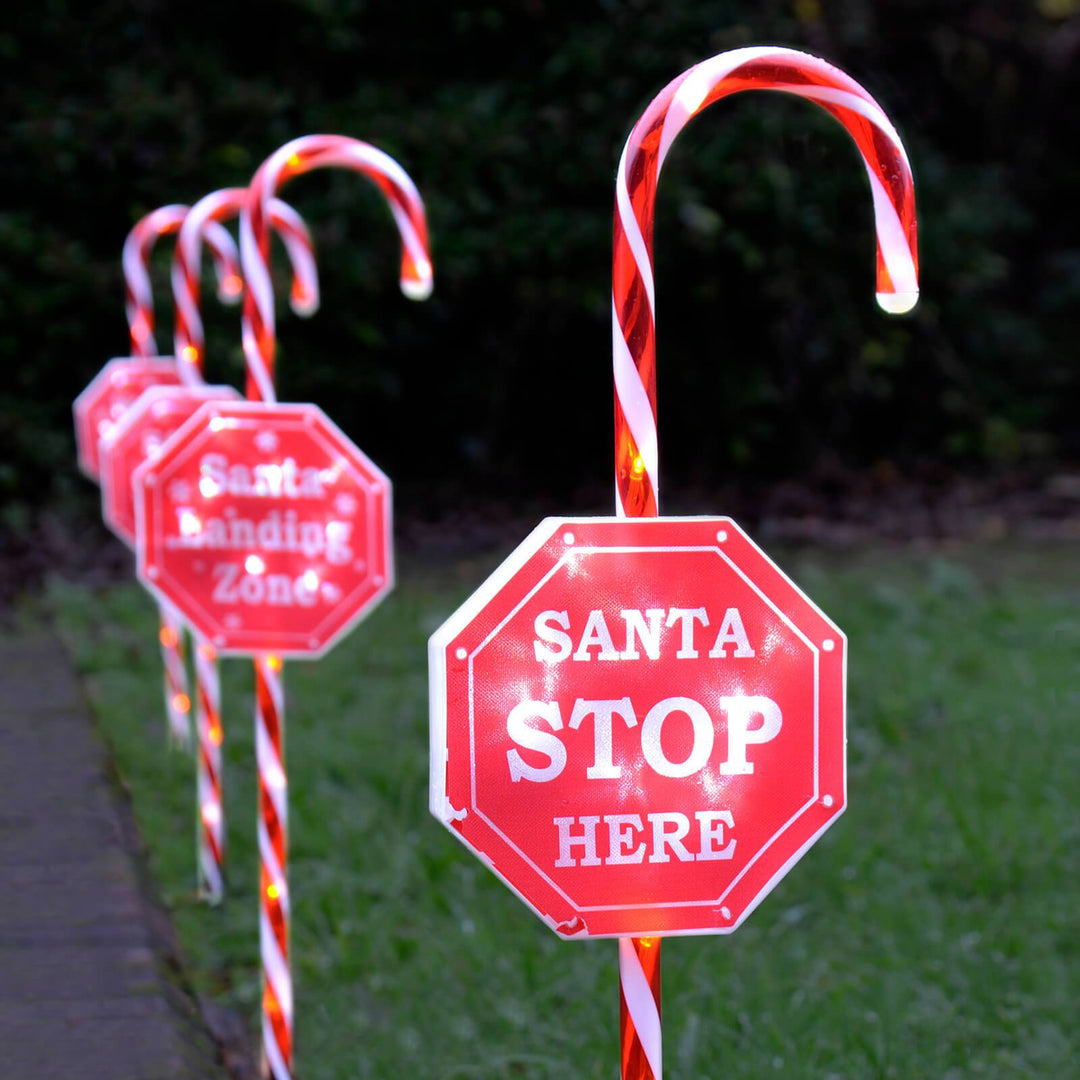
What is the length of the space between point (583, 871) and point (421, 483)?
12.4 meters

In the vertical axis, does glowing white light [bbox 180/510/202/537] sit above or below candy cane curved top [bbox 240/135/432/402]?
below

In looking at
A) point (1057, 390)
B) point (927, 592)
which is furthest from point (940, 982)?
point (1057, 390)

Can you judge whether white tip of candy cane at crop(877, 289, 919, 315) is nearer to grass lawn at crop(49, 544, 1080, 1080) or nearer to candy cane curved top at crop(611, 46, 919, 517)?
candy cane curved top at crop(611, 46, 919, 517)

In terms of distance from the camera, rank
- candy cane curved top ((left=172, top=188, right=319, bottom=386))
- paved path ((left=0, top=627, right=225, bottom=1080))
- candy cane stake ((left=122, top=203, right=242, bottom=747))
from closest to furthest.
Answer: paved path ((left=0, top=627, right=225, bottom=1080)) → candy cane curved top ((left=172, top=188, right=319, bottom=386)) → candy cane stake ((left=122, top=203, right=242, bottom=747))

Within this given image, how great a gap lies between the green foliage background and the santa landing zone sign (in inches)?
383

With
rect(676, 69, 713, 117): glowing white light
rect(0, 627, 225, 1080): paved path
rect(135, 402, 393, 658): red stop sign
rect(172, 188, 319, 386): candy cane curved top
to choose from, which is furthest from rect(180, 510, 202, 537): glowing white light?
rect(676, 69, 713, 117): glowing white light

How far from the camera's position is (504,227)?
40.8 feet

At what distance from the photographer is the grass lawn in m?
3.97

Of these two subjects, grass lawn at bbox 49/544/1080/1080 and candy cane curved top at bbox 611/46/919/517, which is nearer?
candy cane curved top at bbox 611/46/919/517

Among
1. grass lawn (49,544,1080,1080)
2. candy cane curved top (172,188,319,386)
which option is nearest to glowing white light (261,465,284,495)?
candy cane curved top (172,188,319,386)

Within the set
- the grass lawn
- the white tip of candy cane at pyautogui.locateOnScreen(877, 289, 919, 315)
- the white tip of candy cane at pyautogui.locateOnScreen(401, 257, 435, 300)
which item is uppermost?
the white tip of candy cane at pyautogui.locateOnScreen(877, 289, 919, 315)

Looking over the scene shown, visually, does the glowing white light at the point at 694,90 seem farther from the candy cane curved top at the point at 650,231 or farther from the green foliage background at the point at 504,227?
→ the green foliage background at the point at 504,227

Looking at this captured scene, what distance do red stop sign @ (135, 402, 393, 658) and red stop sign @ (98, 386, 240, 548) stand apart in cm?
117

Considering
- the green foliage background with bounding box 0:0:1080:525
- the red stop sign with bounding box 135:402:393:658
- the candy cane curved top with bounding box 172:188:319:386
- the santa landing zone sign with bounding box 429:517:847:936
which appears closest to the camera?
the santa landing zone sign with bounding box 429:517:847:936
